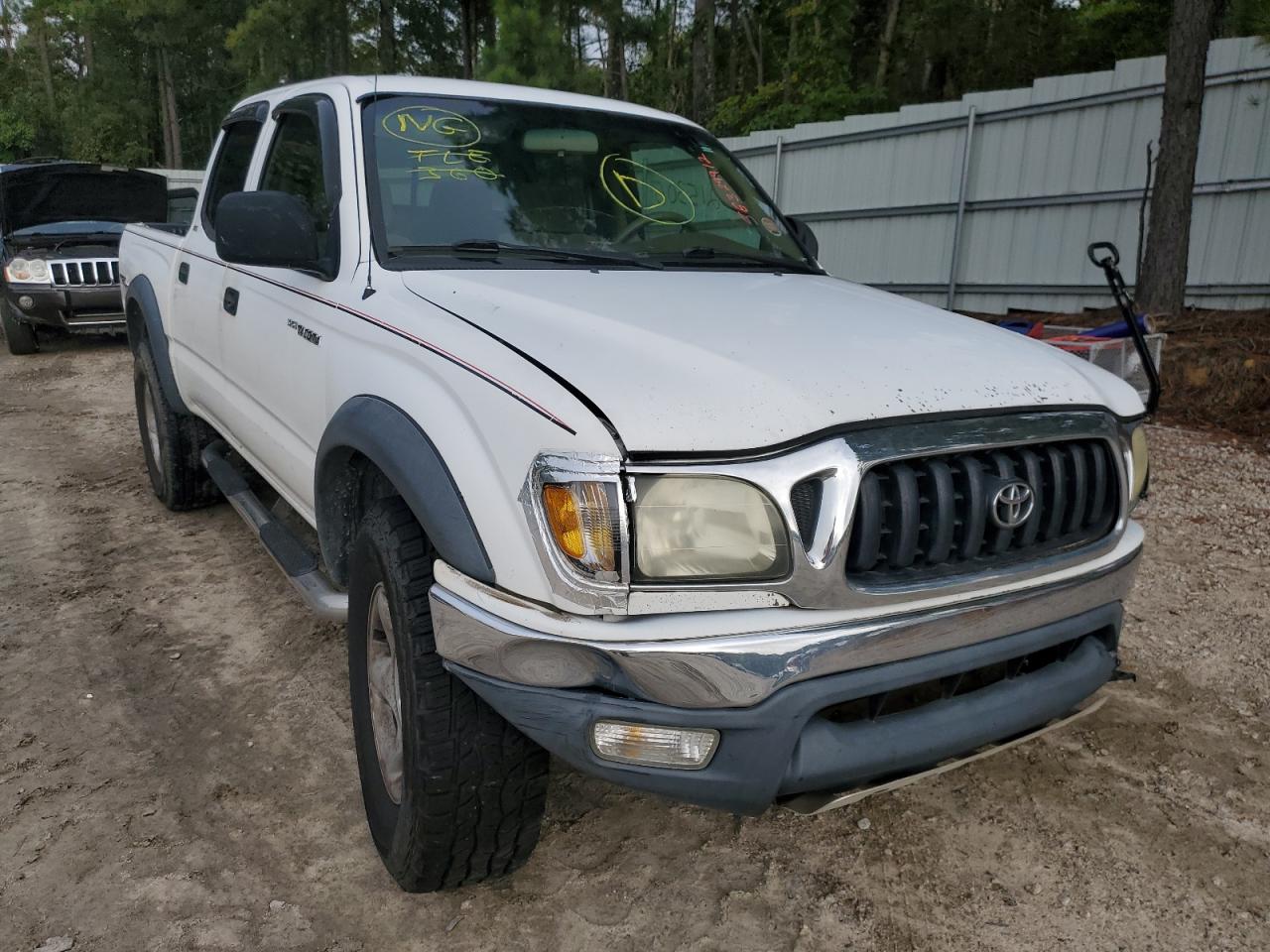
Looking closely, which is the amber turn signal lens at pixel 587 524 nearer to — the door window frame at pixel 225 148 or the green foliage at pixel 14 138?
the door window frame at pixel 225 148

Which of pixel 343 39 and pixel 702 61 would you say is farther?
pixel 343 39

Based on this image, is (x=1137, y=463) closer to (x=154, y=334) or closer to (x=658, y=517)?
(x=658, y=517)

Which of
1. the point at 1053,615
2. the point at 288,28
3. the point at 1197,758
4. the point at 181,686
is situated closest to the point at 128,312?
the point at 181,686

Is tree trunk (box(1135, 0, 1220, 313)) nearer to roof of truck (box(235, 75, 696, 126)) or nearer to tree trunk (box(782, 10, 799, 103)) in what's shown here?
roof of truck (box(235, 75, 696, 126))

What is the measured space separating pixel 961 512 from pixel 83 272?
10.7m

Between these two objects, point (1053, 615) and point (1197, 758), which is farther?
point (1197, 758)

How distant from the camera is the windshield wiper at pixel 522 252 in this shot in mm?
2605

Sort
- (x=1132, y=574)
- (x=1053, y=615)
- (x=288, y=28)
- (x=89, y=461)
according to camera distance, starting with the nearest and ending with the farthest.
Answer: (x=1053, y=615), (x=1132, y=574), (x=89, y=461), (x=288, y=28)

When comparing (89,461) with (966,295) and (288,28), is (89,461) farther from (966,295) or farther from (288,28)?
(288,28)

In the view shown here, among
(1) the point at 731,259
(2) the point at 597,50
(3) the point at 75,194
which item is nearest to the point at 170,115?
(2) the point at 597,50

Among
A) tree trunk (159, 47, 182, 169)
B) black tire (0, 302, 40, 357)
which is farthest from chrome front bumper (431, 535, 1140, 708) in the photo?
tree trunk (159, 47, 182, 169)

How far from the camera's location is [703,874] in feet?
7.48

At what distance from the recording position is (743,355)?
6.31 feet

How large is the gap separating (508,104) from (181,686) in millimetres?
2199
